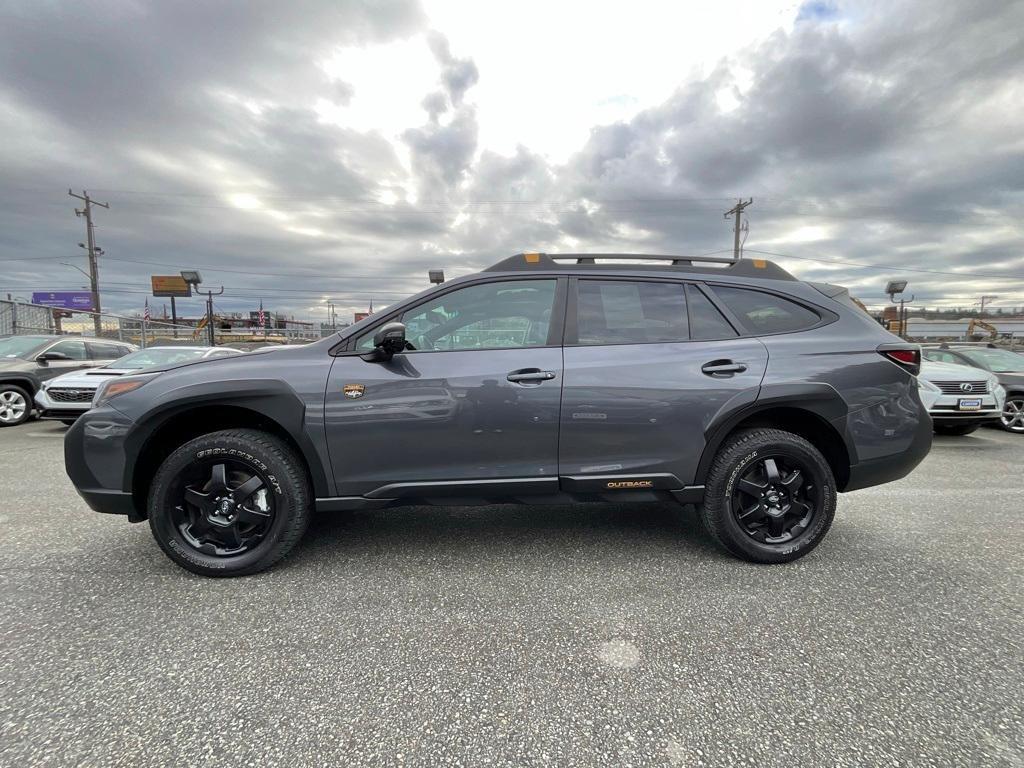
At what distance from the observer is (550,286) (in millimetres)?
2859

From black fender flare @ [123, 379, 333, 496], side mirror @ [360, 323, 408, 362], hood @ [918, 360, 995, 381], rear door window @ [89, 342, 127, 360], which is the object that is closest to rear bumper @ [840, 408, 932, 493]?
side mirror @ [360, 323, 408, 362]

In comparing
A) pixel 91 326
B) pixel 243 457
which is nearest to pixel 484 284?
pixel 243 457

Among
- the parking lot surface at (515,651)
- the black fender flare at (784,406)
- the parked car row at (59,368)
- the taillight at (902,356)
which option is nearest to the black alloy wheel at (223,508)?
the parking lot surface at (515,651)

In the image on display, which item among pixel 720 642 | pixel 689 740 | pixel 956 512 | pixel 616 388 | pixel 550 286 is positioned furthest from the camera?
pixel 956 512

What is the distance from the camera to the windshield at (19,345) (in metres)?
8.35

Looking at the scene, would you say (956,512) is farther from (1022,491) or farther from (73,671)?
(73,671)

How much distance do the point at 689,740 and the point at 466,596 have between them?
3.87 feet

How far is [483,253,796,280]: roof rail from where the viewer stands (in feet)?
9.61

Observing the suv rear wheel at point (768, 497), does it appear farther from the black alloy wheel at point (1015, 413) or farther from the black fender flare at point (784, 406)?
the black alloy wheel at point (1015, 413)

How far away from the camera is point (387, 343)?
2.54 metres

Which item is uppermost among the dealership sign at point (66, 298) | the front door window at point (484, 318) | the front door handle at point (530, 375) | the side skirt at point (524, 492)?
the dealership sign at point (66, 298)

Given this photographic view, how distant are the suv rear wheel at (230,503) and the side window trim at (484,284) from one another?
641mm

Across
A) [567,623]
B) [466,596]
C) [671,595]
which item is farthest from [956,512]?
[466,596]

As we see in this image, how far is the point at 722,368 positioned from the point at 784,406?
17.3 inches
